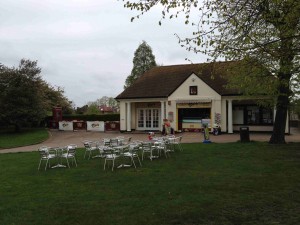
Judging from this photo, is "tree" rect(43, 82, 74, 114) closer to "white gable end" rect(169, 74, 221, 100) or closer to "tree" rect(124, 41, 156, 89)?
"tree" rect(124, 41, 156, 89)

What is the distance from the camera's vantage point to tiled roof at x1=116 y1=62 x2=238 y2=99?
3123 cm

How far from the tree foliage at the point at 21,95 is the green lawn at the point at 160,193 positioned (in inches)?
752

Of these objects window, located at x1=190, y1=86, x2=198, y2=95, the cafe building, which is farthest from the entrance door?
window, located at x1=190, y1=86, x2=198, y2=95

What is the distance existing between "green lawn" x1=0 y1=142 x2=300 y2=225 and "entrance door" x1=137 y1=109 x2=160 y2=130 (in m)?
19.5

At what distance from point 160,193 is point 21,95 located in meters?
27.4

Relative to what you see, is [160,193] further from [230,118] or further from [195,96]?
[195,96]

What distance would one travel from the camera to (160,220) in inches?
258

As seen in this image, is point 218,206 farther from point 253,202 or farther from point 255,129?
point 255,129

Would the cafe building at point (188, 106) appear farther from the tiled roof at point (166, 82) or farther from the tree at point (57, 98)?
the tree at point (57, 98)

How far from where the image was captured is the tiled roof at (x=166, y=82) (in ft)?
102

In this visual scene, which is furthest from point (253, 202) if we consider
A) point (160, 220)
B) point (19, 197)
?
point (19, 197)

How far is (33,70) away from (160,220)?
30.4 meters

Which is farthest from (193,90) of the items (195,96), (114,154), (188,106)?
(114,154)

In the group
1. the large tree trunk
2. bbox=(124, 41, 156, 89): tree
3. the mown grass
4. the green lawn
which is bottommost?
the green lawn
